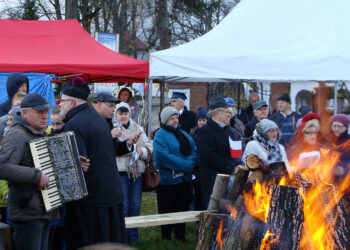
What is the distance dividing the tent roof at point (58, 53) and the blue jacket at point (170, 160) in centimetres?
251

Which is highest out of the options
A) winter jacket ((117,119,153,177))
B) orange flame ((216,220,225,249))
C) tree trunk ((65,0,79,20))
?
tree trunk ((65,0,79,20))

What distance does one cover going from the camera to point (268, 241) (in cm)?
408

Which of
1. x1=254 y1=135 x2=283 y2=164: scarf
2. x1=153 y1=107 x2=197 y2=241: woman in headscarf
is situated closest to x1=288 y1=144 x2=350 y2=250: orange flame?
x1=254 y1=135 x2=283 y2=164: scarf

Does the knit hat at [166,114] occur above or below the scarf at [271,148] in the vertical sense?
above

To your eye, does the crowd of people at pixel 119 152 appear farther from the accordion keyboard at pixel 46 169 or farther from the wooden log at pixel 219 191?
the wooden log at pixel 219 191

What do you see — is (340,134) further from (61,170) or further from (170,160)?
(61,170)

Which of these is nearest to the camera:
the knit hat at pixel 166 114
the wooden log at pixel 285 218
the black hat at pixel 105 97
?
the wooden log at pixel 285 218

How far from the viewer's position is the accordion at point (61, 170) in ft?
12.9

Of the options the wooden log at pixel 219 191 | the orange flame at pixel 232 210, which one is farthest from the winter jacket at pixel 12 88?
the orange flame at pixel 232 210

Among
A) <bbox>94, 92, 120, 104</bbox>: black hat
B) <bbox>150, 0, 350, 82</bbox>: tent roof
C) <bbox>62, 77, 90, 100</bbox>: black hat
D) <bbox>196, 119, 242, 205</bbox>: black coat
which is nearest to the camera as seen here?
<bbox>62, 77, 90, 100</bbox>: black hat

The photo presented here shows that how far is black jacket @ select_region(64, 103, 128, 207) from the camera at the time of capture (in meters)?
4.25

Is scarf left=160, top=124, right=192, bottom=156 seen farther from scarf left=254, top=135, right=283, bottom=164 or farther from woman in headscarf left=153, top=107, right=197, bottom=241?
scarf left=254, top=135, right=283, bottom=164

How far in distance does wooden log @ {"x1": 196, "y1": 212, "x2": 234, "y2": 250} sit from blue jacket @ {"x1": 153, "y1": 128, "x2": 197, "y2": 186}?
5.33 feet

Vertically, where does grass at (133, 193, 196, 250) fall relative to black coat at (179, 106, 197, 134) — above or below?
below
